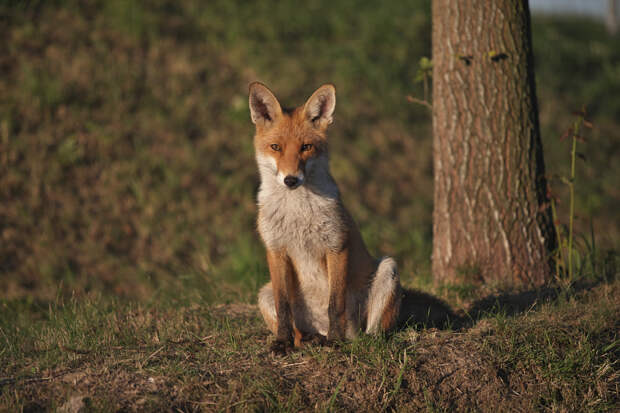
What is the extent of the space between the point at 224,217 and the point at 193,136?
5.98 ft

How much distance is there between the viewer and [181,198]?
323 inches

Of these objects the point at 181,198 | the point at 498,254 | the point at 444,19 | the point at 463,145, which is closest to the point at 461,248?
the point at 498,254

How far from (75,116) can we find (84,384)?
6.32 meters

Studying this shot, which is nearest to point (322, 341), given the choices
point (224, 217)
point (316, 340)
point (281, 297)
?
point (316, 340)

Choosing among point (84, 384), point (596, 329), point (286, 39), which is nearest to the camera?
point (84, 384)

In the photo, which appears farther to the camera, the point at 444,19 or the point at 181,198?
the point at 181,198

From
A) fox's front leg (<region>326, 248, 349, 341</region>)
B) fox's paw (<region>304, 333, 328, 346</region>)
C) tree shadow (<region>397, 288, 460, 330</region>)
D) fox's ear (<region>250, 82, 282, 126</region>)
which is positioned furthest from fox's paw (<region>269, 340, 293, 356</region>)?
fox's ear (<region>250, 82, 282, 126</region>)

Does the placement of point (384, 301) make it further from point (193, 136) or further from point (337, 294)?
point (193, 136)

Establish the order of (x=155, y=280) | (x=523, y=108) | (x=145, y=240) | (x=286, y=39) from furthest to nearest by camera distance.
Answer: (x=286, y=39) → (x=145, y=240) → (x=155, y=280) → (x=523, y=108)

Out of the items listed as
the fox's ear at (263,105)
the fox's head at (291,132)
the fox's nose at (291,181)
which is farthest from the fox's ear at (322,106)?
the fox's nose at (291,181)

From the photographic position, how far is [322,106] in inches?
162

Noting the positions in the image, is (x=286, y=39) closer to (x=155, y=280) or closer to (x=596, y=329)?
(x=155, y=280)

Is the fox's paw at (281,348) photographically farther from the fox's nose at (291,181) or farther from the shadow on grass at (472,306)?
the fox's nose at (291,181)

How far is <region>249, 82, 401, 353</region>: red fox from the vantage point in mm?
3896
